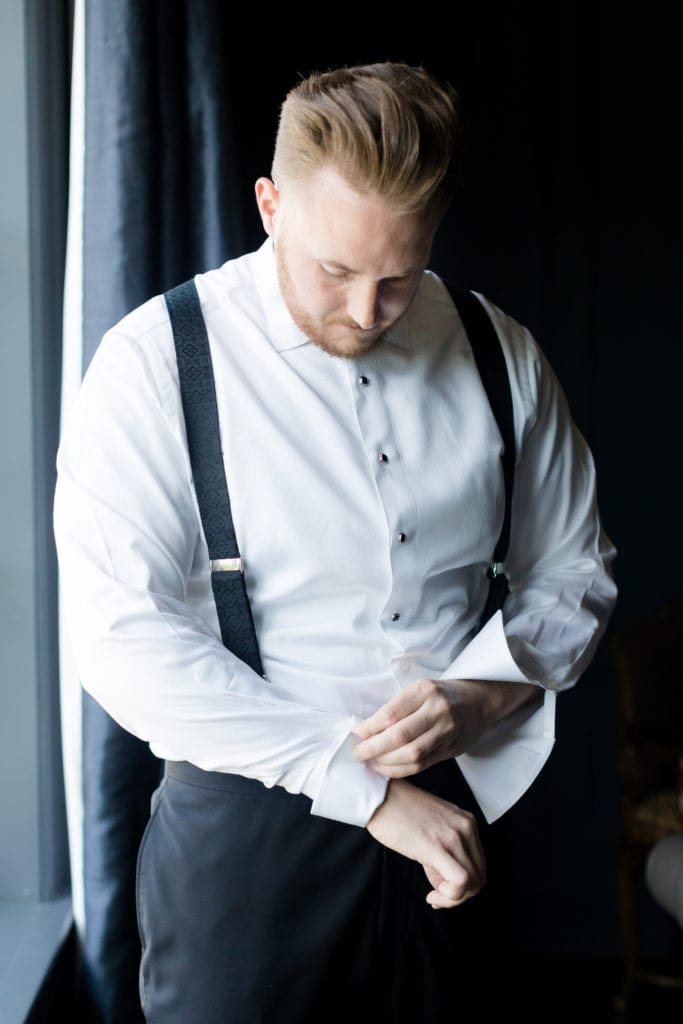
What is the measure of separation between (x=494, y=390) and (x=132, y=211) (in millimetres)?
648

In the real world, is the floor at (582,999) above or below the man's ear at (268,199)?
below

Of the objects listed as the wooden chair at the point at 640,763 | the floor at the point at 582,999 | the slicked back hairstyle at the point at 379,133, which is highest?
the slicked back hairstyle at the point at 379,133

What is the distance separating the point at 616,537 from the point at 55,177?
6.03 ft

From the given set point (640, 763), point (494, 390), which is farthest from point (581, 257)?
point (494, 390)

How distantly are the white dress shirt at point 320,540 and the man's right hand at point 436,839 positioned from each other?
0.03 m

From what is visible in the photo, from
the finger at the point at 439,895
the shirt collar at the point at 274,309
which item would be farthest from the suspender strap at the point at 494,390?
the finger at the point at 439,895

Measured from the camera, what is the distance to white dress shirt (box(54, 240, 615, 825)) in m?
1.17

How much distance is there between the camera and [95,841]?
176 cm

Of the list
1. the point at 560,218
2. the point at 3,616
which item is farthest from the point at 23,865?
the point at 560,218

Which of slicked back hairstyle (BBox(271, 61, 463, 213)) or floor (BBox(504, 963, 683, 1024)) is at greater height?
slicked back hairstyle (BBox(271, 61, 463, 213))

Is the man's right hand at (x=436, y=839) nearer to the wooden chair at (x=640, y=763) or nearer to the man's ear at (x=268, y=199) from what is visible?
the man's ear at (x=268, y=199)

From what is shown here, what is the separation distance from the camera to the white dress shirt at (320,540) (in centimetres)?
117

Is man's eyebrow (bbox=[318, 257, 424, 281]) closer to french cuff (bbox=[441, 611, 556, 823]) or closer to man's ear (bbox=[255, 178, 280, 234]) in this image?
man's ear (bbox=[255, 178, 280, 234])

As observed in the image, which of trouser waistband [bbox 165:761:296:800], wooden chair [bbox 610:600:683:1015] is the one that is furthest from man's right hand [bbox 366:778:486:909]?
wooden chair [bbox 610:600:683:1015]
